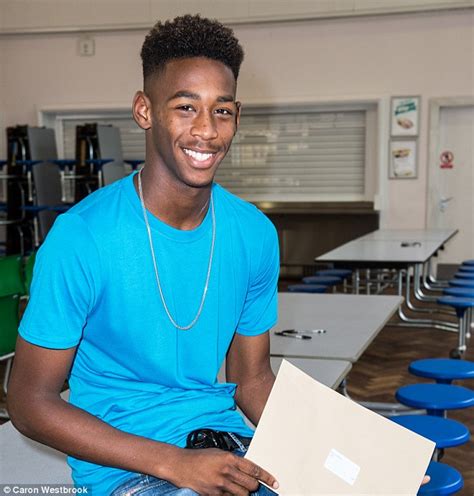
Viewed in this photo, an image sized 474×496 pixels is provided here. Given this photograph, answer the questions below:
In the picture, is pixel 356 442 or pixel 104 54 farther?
pixel 104 54

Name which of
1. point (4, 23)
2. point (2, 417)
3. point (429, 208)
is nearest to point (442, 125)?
point (429, 208)

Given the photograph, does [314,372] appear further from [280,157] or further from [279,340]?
[280,157]

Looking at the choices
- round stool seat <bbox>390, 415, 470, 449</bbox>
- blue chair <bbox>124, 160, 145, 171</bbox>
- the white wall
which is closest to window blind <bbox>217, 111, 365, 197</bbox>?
the white wall

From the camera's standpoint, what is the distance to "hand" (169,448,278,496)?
1113 mm

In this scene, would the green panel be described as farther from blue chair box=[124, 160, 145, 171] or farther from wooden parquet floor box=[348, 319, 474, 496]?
blue chair box=[124, 160, 145, 171]

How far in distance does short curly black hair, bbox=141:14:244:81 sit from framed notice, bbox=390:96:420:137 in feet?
27.2

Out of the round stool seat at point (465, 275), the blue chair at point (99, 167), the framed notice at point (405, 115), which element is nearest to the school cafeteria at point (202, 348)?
the round stool seat at point (465, 275)

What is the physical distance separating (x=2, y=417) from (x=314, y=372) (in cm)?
215

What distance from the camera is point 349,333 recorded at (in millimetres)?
2842

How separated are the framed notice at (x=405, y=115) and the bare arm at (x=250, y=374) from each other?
8.16 metres

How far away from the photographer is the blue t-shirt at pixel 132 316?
111 centimetres

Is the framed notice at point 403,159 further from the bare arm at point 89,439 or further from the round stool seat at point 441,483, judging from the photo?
the bare arm at point 89,439

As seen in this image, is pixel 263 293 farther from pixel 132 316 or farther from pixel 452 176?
pixel 452 176

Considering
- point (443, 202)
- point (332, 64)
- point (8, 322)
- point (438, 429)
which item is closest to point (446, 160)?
point (443, 202)
